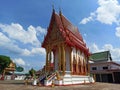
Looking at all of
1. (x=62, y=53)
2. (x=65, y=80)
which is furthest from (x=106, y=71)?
(x=65, y=80)

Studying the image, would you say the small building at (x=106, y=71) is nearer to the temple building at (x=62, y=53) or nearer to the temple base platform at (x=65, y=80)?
the temple building at (x=62, y=53)

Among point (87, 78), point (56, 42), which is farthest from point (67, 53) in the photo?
point (87, 78)

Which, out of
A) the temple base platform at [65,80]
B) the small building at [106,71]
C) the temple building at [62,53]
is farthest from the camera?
the small building at [106,71]

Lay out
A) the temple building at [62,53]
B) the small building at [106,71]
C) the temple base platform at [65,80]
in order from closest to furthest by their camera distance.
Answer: the temple base platform at [65,80] → the temple building at [62,53] → the small building at [106,71]

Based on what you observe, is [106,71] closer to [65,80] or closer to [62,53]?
[62,53]

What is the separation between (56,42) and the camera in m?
20.0

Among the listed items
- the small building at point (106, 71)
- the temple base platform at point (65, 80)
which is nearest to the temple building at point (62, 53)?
the temple base platform at point (65, 80)

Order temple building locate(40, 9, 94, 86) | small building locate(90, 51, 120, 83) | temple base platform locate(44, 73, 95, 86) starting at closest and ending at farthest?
temple base platform locate(44, 73, 95, 86), temple building locate(40, 9, 94, 86), small building locate(90, 51, 120, 83)

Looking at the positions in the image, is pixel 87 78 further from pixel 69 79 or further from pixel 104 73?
pixel 104 73

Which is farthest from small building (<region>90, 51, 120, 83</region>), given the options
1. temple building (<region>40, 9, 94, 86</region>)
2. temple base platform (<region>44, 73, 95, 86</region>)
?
temple base platform (<region>44, 73, 95, 86</region>)

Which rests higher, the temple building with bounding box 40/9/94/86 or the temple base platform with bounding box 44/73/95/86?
the temple building with bounding box 40/9/94/86

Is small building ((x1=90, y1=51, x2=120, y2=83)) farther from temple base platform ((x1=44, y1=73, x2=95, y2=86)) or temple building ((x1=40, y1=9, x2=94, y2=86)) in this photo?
temple base platform ((x1=44, y1=73, x2=95, y2=86))

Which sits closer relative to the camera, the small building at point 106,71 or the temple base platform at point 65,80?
the temple base platform at point 65,80

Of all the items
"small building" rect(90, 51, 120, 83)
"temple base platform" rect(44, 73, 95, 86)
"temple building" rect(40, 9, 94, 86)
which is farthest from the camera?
"small building" rect(90, 51, 120, 83)
